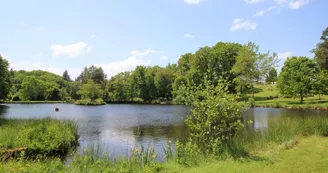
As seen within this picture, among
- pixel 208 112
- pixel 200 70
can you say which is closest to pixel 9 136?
pixel 208 112

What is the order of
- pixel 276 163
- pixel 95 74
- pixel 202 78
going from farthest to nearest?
1. pixel 95 74
2. pixel 202 78
3. pixel 276 163

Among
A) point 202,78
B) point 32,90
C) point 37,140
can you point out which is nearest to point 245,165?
point 37,140

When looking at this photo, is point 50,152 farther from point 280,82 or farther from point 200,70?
point 200,70

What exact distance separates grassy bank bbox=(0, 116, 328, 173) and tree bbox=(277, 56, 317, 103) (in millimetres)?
32875

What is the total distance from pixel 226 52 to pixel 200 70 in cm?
836

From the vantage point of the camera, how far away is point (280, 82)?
44.4 metres

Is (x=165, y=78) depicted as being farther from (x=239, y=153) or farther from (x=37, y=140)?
(x=239, y=153)

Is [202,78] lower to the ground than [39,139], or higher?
higher

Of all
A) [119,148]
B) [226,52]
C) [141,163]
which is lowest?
[119,148]

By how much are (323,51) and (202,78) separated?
22.7 metres

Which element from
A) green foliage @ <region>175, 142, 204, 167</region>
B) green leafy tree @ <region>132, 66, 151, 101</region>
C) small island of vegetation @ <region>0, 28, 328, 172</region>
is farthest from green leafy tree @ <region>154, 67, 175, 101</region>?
green foliage @ <region>175, 142, 204, 167</region>

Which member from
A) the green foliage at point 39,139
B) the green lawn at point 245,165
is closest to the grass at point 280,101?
the green lawn at point 245,165

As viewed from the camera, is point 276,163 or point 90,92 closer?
point 276,163

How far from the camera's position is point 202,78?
51281 millimetres
